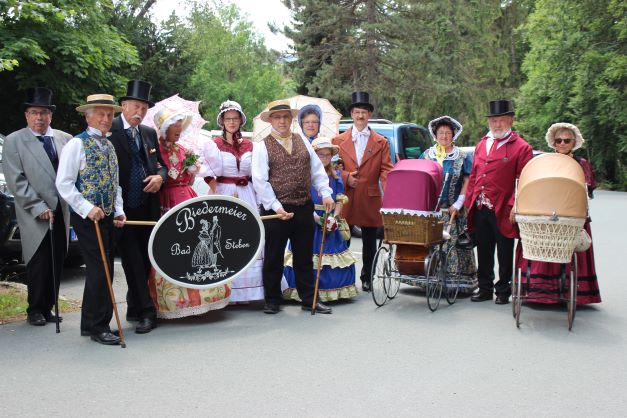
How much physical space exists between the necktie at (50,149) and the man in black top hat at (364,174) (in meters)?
3.20

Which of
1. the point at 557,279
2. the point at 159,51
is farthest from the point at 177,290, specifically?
the point at 159,51

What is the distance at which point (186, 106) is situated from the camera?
7.62 meters

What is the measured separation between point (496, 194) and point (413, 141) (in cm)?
607

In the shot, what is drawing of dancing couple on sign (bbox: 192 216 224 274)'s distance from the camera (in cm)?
702

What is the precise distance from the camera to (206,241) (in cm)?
709

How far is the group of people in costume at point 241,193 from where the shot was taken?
6.46 metres

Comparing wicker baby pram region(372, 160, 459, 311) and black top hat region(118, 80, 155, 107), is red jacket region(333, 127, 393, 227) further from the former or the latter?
black top hat region(118, 80, 155, 107)

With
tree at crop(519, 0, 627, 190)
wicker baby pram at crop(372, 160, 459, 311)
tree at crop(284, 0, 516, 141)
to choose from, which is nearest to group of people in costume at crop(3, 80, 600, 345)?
wicker baby pram at crop(372, 160, 459, 311)

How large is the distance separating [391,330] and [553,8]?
1275 inches

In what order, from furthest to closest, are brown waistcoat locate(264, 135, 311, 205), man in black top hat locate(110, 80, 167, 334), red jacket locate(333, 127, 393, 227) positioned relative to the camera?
red jacket locate(333, 127, 393, 227) → brown waistcoat locate(264, 135, 311, 205) → man in black top hat locate(110, 80, 167, 334)

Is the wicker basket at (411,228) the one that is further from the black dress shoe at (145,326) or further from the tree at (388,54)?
the tree at (388,54)

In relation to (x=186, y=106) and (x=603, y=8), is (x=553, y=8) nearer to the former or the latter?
(x=603, y=8)

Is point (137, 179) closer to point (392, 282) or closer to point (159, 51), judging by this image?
point (392, 282)

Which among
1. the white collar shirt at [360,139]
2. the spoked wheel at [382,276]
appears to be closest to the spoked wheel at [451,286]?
the spoked wheel at [382,276]
